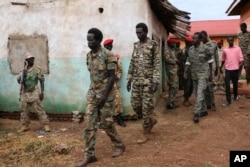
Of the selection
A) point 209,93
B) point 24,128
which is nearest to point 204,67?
point 209,93

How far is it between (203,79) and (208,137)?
4.55 feet

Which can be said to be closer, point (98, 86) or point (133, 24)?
point (98, 86)

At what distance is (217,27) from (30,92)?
2007cm

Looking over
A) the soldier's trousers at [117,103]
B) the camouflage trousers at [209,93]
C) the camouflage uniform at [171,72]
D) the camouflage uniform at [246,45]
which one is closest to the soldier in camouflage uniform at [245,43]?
the camouflage uniform at [246,45]

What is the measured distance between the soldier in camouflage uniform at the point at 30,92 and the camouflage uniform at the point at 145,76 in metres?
2.39

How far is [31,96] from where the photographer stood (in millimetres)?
7496

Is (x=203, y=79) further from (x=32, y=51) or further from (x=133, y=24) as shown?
(x=32, y=51)

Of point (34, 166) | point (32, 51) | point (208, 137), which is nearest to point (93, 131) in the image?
point (34, 166)

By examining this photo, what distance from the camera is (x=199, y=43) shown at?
741 centimetres

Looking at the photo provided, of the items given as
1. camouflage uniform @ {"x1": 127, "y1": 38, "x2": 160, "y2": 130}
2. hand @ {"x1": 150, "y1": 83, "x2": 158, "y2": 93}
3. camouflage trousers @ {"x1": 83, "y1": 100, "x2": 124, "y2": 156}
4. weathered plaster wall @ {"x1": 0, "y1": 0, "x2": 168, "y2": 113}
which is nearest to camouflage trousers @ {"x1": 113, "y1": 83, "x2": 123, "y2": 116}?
weathered plaster wall @ {"x1": 0, "y1": 0, "x2": 168, "y2": 113}

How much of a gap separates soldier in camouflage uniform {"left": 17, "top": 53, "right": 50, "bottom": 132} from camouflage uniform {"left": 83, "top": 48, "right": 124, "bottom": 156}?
2649 millimetres

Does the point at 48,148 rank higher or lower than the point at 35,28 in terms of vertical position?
lower

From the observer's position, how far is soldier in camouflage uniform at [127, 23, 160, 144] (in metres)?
5.86

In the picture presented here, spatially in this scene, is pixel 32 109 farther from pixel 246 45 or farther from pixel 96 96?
pixel 246 45
